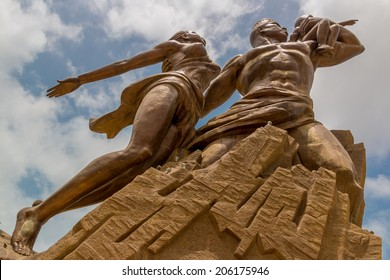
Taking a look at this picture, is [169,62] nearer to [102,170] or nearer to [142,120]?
[142,120]

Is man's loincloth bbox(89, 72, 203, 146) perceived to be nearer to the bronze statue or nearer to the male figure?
the bronze statue

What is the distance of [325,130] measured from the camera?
5074 millimetres

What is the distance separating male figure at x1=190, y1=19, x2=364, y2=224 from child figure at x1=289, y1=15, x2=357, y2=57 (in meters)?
0.07

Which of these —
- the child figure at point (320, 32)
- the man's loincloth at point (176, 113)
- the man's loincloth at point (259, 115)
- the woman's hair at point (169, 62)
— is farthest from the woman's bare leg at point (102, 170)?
the child figure at point (320, 32)

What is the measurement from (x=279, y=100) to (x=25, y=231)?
2.47 meters

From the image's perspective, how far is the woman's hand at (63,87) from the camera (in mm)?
5875

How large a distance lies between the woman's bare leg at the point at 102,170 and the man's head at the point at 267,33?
1.72 m

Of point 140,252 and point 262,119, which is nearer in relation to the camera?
point 140,252

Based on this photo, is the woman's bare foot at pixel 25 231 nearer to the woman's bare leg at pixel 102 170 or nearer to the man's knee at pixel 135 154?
the woman's bare leg at pixel 102 170

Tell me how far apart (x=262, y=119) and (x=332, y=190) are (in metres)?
1.07

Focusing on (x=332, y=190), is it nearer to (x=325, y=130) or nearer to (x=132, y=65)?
(x=325, y=130)

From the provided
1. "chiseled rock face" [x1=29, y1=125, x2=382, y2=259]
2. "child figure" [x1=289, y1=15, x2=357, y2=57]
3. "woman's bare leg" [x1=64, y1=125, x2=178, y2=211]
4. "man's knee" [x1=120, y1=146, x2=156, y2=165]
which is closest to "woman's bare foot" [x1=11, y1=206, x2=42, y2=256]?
"woman's bare leg" [x1=64, y1=125, x2=178, y2=211]

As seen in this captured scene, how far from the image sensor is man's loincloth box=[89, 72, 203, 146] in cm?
532

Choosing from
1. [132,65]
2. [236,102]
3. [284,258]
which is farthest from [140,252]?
[132,65]
